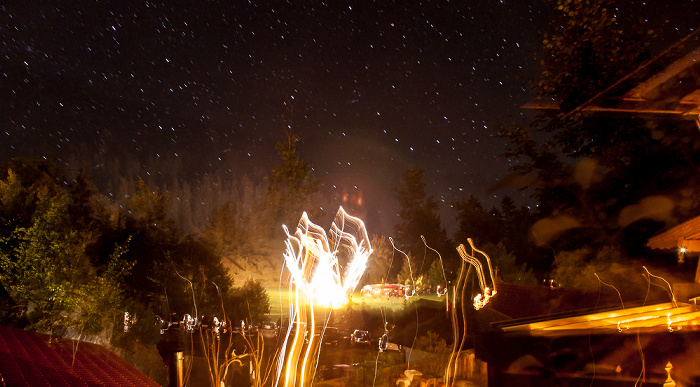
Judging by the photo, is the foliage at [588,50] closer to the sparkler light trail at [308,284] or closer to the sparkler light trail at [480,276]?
the sparkler light trail at [480,276]

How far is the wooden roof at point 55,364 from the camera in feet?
16.2

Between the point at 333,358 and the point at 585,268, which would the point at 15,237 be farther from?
the point at 585,268

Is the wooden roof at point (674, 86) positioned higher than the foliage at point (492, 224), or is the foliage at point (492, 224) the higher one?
the foliage at point (492, 224)

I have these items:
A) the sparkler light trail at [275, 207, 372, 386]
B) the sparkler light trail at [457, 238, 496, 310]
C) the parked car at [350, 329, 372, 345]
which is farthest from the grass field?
A: the sparkler light trail at [457, 238, 496, 310]

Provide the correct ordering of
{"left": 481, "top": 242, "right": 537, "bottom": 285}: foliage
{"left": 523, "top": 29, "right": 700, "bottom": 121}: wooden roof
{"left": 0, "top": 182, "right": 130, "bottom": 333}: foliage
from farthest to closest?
1. {"left": 481, "top": 242, "right": 537, "bottom": 285}: foliage
2. {"left": 0, "top": 182, "right": 130, "bottom": 333}: foliage
3. {"left": 523, "top": 29, "right": 700, "bottom": 121}: wooden roof

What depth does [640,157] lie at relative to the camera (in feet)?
41.4

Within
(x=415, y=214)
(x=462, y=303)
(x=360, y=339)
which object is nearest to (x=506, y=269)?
(x=360, y=339)

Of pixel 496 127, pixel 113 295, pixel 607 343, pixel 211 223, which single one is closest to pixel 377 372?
pixel 607 343

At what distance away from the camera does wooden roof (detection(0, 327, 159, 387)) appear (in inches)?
194

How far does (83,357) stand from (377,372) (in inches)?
184

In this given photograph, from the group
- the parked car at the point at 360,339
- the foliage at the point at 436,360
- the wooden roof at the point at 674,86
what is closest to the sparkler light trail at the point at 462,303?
the foliage at the point at 436,360

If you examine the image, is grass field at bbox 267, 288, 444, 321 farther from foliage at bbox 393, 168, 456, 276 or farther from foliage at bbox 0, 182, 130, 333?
foliage at bbox 393, 168, 456, 276

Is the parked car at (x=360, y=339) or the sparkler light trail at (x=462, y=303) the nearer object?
the sparkler light trail at (x=462, y=303)

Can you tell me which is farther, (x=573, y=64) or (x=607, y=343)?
(x=573, y=64)
